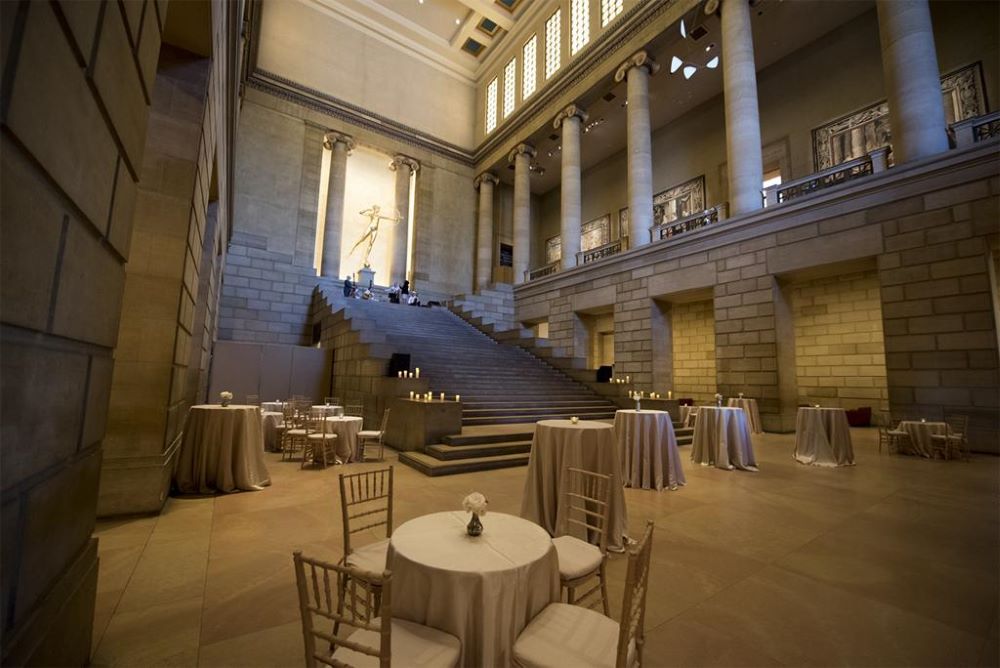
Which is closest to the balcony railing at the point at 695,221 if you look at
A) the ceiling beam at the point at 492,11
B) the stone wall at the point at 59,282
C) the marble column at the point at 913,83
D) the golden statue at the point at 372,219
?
the marble column at the point at 913,83

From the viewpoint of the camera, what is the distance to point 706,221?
12.3 metres

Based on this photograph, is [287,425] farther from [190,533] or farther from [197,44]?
[197,44]

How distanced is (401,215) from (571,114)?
8.22 m

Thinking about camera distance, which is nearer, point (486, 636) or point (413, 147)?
point (486, 636)

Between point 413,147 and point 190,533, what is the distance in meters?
19.6

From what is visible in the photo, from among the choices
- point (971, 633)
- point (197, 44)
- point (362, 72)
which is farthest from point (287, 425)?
point (362, 72)

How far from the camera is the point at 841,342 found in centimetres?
1285

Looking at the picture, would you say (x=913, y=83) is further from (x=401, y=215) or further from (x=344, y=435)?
(x=401, y=215)

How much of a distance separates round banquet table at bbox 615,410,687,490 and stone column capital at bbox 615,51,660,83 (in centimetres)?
1278

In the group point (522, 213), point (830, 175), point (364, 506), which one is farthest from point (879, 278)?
point (522, 213)

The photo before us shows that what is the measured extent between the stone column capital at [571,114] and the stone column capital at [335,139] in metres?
8.76

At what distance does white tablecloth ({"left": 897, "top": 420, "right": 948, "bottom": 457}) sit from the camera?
22.7ft

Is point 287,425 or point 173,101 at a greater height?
point 173,101

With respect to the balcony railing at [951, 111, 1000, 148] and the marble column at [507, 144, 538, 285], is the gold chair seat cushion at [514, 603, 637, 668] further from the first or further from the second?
the marble column at [507, 144, 538, 285]
